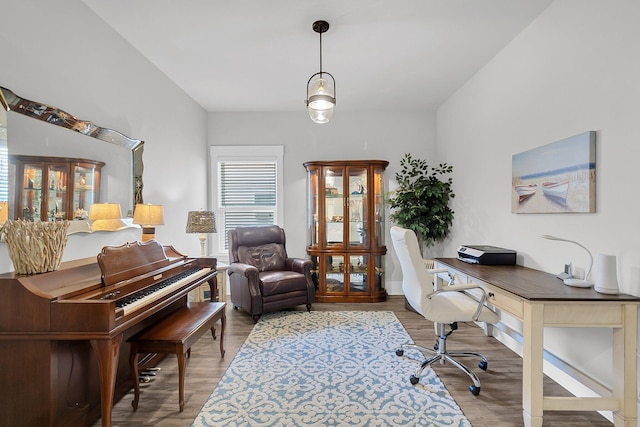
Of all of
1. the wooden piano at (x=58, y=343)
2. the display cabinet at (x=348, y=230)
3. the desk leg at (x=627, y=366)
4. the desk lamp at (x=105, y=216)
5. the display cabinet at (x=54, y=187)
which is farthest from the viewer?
the display cabinet at (x=348, y=230)

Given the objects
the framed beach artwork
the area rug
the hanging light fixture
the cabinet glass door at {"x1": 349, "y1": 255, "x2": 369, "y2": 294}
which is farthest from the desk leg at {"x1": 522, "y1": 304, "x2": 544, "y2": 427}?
the cabinet glass door at {"x1": 349, "y1": 255, "x2": 369, "y2": 294}

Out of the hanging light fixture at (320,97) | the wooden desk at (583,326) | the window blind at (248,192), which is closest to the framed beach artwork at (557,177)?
the wooden desk at (583,326)

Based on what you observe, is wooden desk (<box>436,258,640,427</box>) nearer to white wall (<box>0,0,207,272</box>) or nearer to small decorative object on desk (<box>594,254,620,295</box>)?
small decorative object on desk (<box>594,254,620,295</box>)

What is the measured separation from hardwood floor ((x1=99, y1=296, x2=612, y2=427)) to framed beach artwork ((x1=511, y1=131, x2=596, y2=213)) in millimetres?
1253

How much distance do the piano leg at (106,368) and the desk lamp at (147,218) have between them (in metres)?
1.41

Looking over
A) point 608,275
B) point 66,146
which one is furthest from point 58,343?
point 608,275

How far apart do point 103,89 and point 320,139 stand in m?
2.88

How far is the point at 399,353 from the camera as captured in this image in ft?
8.94

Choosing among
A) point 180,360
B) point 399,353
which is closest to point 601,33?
point 399,353

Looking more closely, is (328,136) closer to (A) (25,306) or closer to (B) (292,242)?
(B) (292,242)

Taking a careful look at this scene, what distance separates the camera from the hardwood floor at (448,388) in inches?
75.6

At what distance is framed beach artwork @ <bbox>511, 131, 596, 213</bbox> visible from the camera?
6.64ft

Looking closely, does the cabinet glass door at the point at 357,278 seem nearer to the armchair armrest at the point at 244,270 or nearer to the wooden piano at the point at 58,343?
the armchair armrest at the point at 244,270

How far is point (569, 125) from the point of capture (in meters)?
2.21
